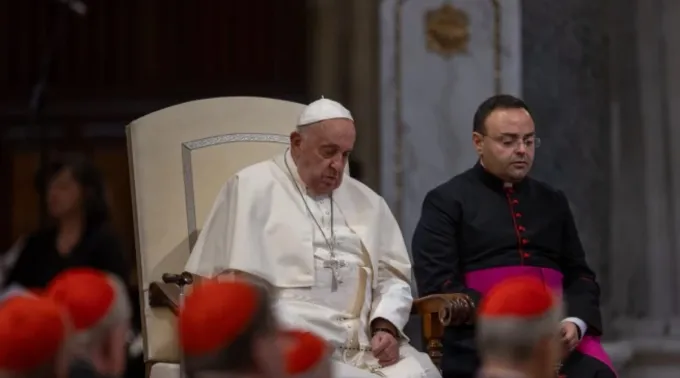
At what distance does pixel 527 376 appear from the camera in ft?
6.15

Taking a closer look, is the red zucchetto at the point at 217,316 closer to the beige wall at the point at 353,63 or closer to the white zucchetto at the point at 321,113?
the white zucchetto at the point at 321,113

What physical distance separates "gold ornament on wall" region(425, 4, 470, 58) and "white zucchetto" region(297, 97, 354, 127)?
1.47 metres

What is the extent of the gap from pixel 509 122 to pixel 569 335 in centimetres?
76

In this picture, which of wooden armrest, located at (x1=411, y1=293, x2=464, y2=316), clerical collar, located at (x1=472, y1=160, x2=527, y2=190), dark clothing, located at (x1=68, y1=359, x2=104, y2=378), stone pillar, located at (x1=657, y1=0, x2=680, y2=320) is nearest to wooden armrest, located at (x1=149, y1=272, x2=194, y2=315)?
wooden armrest, located at (x1=411, y1=293, x2=464, y2=316)

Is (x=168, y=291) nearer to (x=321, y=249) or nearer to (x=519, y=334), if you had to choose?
(x=321, y=249)

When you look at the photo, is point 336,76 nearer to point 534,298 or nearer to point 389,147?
point 389,147

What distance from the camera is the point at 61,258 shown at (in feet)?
14.9

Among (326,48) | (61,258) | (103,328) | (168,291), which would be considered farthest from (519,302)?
(326,48)

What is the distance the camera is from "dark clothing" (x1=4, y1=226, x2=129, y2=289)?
4527 millimetres

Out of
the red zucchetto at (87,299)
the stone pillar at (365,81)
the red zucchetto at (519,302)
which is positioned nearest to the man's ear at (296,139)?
the stone pillar at (365,81)

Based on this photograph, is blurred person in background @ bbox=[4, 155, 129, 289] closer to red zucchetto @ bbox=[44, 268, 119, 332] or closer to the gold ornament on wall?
the gold ornament on wall

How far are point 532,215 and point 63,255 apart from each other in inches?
68.4

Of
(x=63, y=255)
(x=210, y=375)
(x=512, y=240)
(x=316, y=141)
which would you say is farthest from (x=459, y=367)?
(x=210, y=375)

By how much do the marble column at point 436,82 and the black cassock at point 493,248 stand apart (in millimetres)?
1030
